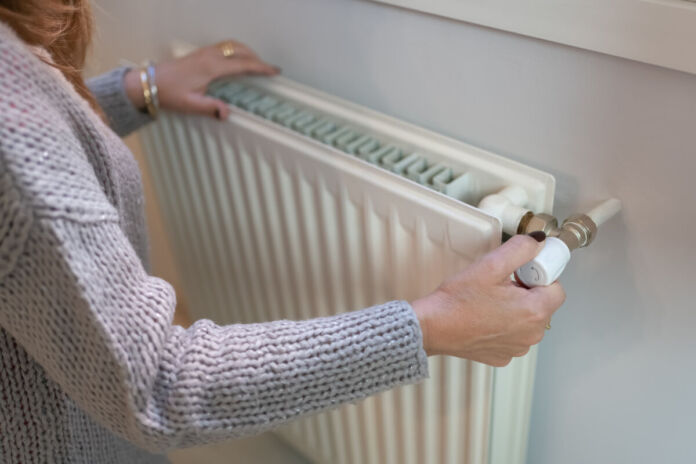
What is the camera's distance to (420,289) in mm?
727

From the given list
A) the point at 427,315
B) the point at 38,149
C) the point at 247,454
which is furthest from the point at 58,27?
the point at 247,454

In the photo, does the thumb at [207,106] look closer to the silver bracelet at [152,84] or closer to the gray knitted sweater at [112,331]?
the silver bracelet at [152,84]

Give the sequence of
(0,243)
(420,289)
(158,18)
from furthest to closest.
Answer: (158,18) < (420,289) < (0,243)

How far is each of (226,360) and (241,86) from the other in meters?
0.49

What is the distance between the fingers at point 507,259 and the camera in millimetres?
562

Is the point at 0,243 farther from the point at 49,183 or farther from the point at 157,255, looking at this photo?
the point at 157,255

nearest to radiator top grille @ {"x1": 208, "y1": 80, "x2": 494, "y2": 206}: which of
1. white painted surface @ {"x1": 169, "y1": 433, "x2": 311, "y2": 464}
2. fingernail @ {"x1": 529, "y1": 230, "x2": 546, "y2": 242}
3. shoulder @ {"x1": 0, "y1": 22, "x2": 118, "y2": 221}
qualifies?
fingernail @ {"x1": 529, "y1": 230, "x2": 546, "y2": 242}

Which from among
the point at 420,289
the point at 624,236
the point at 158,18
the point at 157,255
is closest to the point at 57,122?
the point at 420,289

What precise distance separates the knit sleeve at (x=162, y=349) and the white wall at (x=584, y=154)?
0.75 feet

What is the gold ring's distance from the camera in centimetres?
90

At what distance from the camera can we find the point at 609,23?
1.83ft

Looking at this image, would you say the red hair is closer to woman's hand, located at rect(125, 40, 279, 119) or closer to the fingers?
woman's hand, located at rect(125, 40, 279, 119)

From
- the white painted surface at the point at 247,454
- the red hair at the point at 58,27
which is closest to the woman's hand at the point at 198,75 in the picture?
the red hair at the point at 58,27

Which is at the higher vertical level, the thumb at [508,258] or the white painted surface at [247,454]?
the thumb at [508,258]
